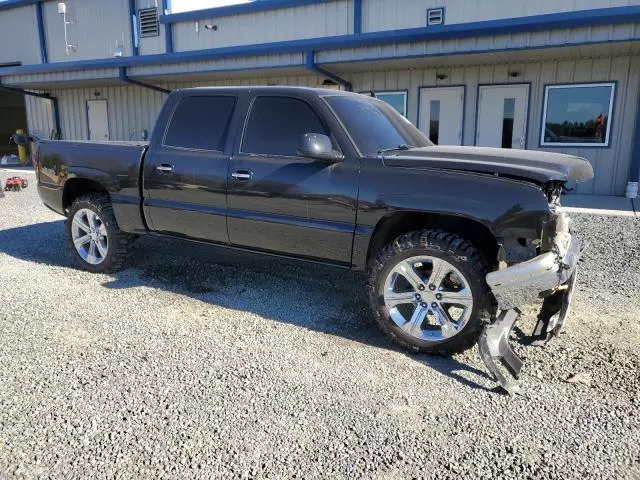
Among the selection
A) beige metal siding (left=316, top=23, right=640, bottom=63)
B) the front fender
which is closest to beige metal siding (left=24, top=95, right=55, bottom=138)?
beige metal siding (left=316, top=23, right=640, bottom=63)

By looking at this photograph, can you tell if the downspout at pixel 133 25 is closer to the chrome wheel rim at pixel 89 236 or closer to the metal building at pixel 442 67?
the metal building at pixel 442 67

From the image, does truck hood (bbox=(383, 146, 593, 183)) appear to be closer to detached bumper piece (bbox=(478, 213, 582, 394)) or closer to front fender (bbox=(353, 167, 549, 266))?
front fender (bbox=(353, 167, 549, 266))

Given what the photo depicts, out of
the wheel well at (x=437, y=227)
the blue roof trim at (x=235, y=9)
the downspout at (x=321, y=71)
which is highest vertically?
the blue roof trim at (x=235, y=9)

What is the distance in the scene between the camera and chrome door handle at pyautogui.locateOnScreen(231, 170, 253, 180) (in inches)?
168

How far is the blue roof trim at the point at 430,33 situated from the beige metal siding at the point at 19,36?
10803 mm

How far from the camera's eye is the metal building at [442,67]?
990cm

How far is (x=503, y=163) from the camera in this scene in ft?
11.3

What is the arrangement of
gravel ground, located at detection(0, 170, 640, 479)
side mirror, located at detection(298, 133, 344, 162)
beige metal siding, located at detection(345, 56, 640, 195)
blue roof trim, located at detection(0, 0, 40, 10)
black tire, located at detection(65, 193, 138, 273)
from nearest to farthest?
gravel ground, located at detection(0, 170, 640, 479) < side mirror, located at detection(298, 133, 344, 162) < black tire, located at detection(65, 193, 138, 273) < beige metal siding, located at detection(345, 56, 640, 195) < blue roof trim, located at detection(0, 0, 40, 10)

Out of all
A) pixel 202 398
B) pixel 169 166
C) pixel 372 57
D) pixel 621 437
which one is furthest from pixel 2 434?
pixel 372 57

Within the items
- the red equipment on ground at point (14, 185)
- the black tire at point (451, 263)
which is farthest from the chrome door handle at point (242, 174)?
the red equipment on ground at point (14, 185)

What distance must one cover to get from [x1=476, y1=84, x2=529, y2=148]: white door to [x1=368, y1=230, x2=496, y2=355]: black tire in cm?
928

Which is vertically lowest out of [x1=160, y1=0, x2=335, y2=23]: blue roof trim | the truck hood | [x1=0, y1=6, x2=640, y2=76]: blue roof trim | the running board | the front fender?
the running board

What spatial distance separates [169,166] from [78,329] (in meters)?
1.68

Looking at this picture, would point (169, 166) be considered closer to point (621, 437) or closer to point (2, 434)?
point (2, 434)
